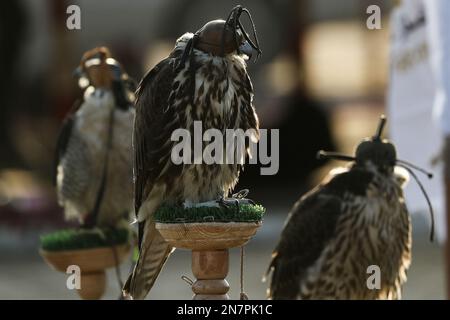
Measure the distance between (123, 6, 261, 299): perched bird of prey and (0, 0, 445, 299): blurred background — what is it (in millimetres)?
7157

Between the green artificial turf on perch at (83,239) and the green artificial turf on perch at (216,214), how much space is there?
0.88 meters

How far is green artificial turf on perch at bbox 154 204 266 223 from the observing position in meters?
2.90

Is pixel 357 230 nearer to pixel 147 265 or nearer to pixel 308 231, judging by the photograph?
pixel 308 231

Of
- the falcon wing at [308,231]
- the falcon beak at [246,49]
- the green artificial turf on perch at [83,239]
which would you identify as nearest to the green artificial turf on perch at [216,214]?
the falcon beak at [246,49]

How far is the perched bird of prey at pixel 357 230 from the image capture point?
346 centimetres

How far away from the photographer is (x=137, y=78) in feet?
44.9

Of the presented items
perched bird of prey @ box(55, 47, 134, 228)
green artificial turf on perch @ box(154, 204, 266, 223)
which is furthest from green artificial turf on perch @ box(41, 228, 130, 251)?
green artificial turf on perch @ box(154, 204, 266, 223)

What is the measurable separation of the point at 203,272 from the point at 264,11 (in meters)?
10.5

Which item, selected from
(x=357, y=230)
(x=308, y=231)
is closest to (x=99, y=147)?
(x=308, y=231)

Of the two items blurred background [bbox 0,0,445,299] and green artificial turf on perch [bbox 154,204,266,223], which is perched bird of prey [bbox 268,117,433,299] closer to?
green artificial turf on perch [bbox 154,204,266,223]

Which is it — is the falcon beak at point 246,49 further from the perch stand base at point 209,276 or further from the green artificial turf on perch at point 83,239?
the green artificial turf on perch at point 83,239

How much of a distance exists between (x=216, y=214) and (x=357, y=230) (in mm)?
728
